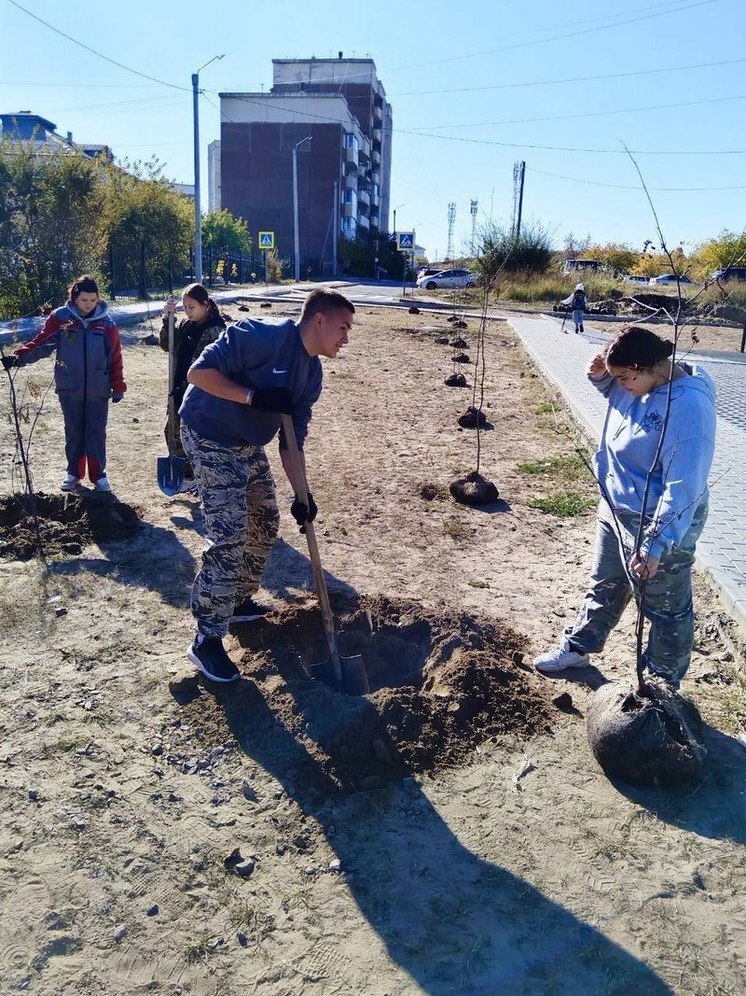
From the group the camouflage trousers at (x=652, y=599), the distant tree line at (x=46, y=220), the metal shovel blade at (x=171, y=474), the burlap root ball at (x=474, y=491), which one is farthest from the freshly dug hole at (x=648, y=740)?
the distant tree line at (x=46, y=220)

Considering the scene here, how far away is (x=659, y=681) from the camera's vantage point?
329 cm

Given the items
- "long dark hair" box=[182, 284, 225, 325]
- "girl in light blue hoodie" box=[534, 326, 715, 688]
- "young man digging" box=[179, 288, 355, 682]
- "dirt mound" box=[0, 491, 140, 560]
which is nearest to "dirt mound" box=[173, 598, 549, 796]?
"young man digging" box=[179, 288, 355, 682]

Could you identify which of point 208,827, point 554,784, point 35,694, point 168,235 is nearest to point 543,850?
point 554,784

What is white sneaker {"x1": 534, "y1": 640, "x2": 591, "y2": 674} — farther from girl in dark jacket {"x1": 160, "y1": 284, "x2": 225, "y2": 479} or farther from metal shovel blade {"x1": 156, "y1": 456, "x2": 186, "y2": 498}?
metal shovel blade {"x1": 156, "y1": 456, "x2": 186, "y2": 498}

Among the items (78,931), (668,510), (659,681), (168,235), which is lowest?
(78,931)

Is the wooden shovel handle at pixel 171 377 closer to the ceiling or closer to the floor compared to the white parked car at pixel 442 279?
closer to the floor

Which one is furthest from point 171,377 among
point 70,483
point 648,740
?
point 648,740

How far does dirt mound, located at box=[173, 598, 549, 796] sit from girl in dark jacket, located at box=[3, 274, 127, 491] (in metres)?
2.78

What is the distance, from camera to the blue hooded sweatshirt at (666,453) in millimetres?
2936

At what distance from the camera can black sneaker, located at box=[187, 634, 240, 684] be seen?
355cm

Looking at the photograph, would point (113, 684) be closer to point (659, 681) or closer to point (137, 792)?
point (137, 792)

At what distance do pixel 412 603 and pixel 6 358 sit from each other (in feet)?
10.4

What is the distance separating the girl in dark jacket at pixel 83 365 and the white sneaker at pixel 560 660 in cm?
384

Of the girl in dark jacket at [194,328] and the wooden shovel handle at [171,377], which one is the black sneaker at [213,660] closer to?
the girl in dark jacket at [194,328]
